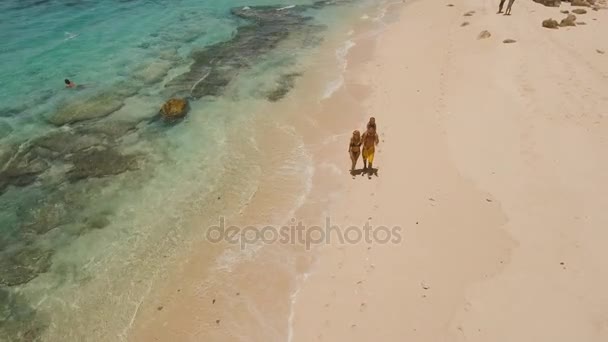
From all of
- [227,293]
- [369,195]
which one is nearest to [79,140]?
[227,293]

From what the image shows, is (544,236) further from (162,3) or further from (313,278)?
(162,3)

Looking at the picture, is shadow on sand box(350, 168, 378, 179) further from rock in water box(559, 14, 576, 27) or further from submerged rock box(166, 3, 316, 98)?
rock in water box(559, 14, 576, 27)

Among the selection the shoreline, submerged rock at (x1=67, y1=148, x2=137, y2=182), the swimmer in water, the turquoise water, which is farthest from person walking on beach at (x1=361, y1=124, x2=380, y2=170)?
the swimmer in water

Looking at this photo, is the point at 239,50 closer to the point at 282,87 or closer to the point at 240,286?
the point at 282,87

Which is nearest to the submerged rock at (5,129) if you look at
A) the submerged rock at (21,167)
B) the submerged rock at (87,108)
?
the submerged rock at (21,167)

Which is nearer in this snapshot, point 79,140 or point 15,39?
point 79,140

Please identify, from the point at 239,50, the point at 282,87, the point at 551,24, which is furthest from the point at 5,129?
the point at 551,24
